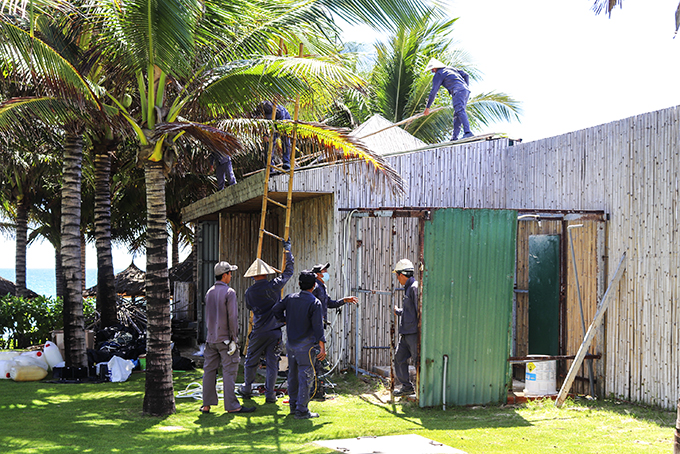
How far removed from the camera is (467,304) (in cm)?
863

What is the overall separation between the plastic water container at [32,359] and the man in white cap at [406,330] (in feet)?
20.0

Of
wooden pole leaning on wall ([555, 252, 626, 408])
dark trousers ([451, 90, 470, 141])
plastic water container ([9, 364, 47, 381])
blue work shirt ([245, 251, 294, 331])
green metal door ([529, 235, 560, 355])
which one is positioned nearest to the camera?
wooden pole leaning on wall ([555, 252, 626, 408])

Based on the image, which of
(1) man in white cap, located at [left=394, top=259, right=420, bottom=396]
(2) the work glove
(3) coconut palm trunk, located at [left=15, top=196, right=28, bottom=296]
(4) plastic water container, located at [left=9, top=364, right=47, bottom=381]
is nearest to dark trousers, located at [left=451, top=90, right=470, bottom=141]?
Result: (1) man in white cap, located at [left=394, top=259, right=420, bottom=396]

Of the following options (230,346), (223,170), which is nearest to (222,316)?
(230,346)

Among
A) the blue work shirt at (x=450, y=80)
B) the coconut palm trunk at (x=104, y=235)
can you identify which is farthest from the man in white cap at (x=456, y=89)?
the coconut palm trunk at (x=104, y=235)

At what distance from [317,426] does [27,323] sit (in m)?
9.56

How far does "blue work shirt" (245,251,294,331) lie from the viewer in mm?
8852

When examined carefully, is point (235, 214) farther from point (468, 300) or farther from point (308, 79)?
point (468, 300)

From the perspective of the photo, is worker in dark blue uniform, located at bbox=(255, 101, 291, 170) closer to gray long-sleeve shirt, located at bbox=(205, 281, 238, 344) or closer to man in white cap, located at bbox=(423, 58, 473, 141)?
man in white cap, located at bbox=(423, 58, 473, 141)

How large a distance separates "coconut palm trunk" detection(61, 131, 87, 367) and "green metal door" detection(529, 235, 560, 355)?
7676mm

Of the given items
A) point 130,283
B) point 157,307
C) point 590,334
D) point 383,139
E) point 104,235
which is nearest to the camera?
point 157,307

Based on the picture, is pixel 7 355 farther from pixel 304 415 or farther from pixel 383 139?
pixel 383 139

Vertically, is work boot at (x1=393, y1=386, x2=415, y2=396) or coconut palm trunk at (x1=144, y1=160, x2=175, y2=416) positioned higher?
coconut palm trunk at (x1=144, y1=160, x2=175, y2=416)

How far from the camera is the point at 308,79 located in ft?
28.6
